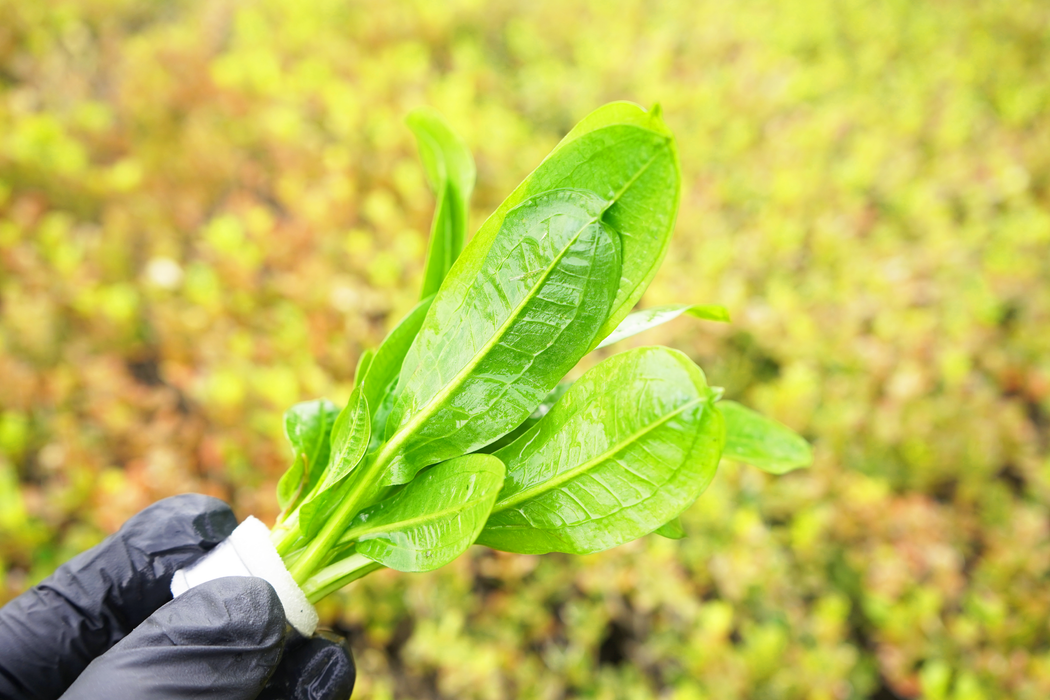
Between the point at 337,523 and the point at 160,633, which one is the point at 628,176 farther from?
the point at 160,633

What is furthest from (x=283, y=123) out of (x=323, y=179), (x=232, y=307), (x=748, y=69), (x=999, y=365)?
(x=999, y=365)

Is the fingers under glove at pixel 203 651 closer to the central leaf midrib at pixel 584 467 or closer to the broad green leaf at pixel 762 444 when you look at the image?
the central leaf midrib at pixel 584 467

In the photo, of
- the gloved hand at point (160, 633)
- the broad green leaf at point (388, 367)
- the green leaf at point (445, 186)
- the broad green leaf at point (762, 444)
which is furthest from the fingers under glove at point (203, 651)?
the broad green leaf at point (762, 444)

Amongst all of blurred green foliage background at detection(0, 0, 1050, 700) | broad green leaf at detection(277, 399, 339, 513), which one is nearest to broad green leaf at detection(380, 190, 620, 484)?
broad green leaf at detection(277, 399, 339, 513)

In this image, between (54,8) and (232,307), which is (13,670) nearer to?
(232,307)

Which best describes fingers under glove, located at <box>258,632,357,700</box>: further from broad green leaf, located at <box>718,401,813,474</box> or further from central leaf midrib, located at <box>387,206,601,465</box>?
broad green leaf, located at <box>718,401,813,474</box>

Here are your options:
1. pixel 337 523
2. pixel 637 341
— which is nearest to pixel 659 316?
pixel 337 523
